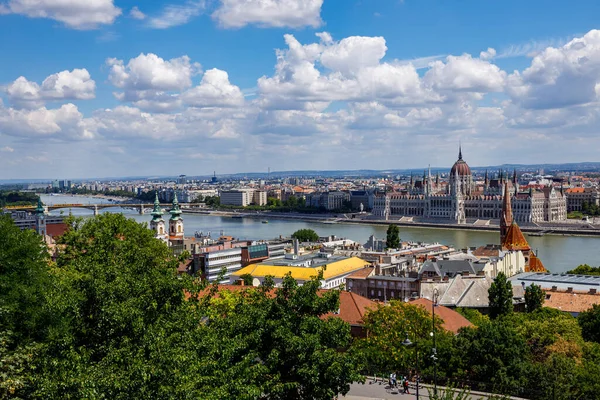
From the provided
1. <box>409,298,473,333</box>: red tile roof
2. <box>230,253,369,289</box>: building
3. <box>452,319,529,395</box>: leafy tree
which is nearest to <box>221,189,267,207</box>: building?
<box>230,253,369,289</box>: building

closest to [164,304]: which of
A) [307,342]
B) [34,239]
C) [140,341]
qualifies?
[140,341]

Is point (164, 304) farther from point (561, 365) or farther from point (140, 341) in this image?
point (561, 365)

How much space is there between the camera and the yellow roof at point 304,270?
27438 millimetres

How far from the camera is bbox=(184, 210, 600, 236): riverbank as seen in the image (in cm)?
6521

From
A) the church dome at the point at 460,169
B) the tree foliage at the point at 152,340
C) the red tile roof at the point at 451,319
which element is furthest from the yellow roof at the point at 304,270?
the church dome at the point at 460,169

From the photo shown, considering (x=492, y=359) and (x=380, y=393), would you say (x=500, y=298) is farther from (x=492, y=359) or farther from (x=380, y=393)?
(x=380, y=393)

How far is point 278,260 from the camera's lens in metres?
32.0

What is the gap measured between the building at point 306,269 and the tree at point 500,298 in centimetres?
880

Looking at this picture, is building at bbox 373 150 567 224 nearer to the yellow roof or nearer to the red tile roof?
the yellow roof

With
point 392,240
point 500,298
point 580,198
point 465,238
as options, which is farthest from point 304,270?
point 580,198

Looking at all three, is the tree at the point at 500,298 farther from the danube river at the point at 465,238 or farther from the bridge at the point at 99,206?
the bridge at the point at 99,206

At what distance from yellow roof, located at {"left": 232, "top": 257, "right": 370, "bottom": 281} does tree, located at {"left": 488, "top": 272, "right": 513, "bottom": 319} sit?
8.86 m

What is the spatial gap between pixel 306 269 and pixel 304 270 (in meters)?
0.12

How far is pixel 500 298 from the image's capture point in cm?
1895
